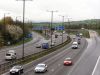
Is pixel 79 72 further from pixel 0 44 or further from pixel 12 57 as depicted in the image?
pixel 0 44

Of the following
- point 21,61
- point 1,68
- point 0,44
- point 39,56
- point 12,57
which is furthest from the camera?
point 0,44

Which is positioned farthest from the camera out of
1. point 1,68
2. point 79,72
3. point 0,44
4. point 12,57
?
point 0,44

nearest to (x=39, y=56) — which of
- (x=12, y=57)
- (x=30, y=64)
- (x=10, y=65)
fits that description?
(x=12, y=57)

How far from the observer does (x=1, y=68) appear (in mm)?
48969

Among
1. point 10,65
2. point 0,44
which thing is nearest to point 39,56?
point 10,65

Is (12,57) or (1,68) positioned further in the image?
(12,57)

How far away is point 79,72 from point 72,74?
118 inches

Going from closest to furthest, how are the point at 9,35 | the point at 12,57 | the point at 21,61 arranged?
the point at 21,61, the point at 12,57, the point at 9,35

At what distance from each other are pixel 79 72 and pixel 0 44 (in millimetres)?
60791

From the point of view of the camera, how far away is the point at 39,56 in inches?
2896

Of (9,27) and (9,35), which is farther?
(9,27)

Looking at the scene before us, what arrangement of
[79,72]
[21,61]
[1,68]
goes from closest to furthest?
1. [1,68]
2. [79,72]
3. [21,61]

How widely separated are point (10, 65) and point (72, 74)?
33.5ft

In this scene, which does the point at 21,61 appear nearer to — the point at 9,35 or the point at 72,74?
the point at 72,74
